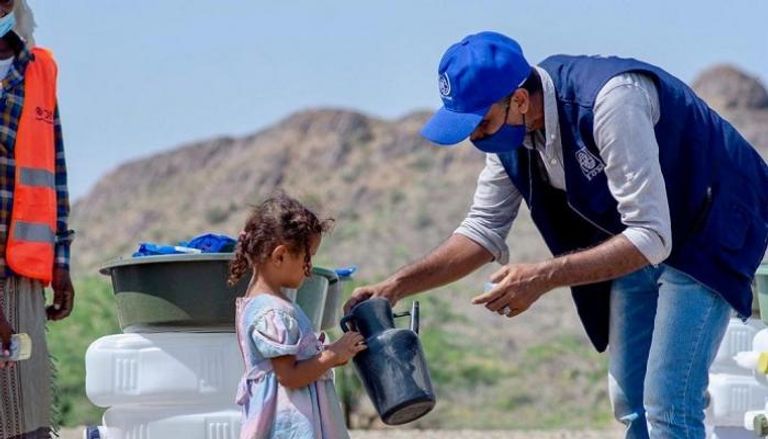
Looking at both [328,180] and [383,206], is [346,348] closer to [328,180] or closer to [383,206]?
[383,206]

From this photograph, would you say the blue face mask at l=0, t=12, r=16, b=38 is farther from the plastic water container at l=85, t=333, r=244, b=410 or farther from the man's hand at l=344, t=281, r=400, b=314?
the man's hand at l=344, t=281, r=400, b=314

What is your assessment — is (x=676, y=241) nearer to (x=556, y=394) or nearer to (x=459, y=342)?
(x=556, y=394)

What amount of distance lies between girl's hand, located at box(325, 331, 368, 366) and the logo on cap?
73 centimetres

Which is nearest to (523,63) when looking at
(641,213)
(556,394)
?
(641,213)

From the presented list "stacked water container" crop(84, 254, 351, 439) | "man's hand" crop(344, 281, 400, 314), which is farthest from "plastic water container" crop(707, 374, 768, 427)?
"man's hand" crop(344, 281, 400, 314)

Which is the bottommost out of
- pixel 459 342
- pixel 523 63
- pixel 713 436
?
pixel 459 342

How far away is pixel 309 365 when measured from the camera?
479cm

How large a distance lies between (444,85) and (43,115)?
4.53 feet

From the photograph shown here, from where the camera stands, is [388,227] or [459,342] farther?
[388,227]

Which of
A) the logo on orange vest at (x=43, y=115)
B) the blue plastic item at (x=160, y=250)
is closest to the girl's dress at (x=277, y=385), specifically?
the blue plastic item at (x=160, y=250)

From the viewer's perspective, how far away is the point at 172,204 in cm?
4666

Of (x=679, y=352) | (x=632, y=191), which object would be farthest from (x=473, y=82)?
(x=679, y=352)

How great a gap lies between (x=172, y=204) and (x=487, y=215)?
41634mm

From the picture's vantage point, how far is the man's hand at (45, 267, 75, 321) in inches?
219
